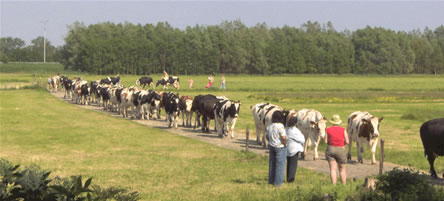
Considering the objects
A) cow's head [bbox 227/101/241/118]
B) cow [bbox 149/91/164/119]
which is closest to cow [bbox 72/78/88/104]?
cow [bbox 149/91/164/119]

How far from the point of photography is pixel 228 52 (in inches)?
6708

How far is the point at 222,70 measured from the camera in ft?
558

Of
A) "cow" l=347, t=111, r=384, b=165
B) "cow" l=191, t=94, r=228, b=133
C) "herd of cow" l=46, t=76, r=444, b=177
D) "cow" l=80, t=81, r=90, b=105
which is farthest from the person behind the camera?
"cow" l=80, t=81, r=90, b=105

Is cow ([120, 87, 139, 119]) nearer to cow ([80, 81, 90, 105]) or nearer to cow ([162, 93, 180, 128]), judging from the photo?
cow ([162, 93, 180, 128])

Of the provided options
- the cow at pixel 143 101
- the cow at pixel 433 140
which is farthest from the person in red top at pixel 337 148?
the cow at pixel 143 101

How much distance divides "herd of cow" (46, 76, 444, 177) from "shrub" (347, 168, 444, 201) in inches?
228

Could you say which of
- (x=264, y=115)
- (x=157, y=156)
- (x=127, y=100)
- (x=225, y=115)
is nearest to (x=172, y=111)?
(x=225, y=115)

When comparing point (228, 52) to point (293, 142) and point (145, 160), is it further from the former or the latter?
point (293, 142)

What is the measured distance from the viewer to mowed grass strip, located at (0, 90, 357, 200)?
15953 millimetres

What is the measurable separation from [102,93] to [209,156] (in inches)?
1072

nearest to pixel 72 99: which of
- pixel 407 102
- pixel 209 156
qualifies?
pixel 407 102

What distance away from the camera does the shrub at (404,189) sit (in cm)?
1177

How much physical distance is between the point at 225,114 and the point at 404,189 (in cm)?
1887

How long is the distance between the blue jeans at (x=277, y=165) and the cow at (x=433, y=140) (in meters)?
5.23
